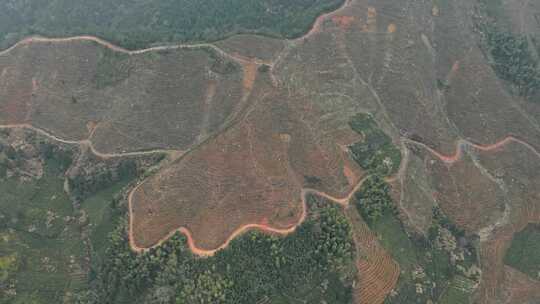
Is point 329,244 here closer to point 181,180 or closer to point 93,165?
point 181,180

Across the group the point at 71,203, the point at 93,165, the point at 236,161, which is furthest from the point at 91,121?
the point at 236,161

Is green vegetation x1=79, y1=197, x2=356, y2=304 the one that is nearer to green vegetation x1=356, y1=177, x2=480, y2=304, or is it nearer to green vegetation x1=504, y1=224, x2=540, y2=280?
green vegetation x1=356, y1=177, x2=480, y2=304

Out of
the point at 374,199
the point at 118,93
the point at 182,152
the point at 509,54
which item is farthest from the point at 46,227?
the point at 509,54

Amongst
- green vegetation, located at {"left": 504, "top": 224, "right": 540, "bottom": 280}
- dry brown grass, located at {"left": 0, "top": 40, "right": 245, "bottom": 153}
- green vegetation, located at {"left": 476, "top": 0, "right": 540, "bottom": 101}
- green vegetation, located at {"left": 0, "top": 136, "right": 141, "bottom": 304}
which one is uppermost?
green vegetation, located at {"left": 476, "top": 0, "right": 540, "bottom": 101}

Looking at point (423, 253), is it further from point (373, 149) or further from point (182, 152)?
point (182, 152)

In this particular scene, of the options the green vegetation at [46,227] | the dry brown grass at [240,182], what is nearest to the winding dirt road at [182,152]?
the dry brown grass at [240,182]

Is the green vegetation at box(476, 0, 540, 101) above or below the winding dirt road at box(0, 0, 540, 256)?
above

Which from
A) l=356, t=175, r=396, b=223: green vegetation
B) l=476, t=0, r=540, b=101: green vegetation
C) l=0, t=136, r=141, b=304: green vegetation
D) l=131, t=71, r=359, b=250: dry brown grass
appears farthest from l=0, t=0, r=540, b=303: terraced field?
l=0, t=136, r=141, b=304: green vegetation

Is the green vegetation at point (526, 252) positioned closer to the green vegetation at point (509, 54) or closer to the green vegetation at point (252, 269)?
the green vegetation at point (252, 269)
